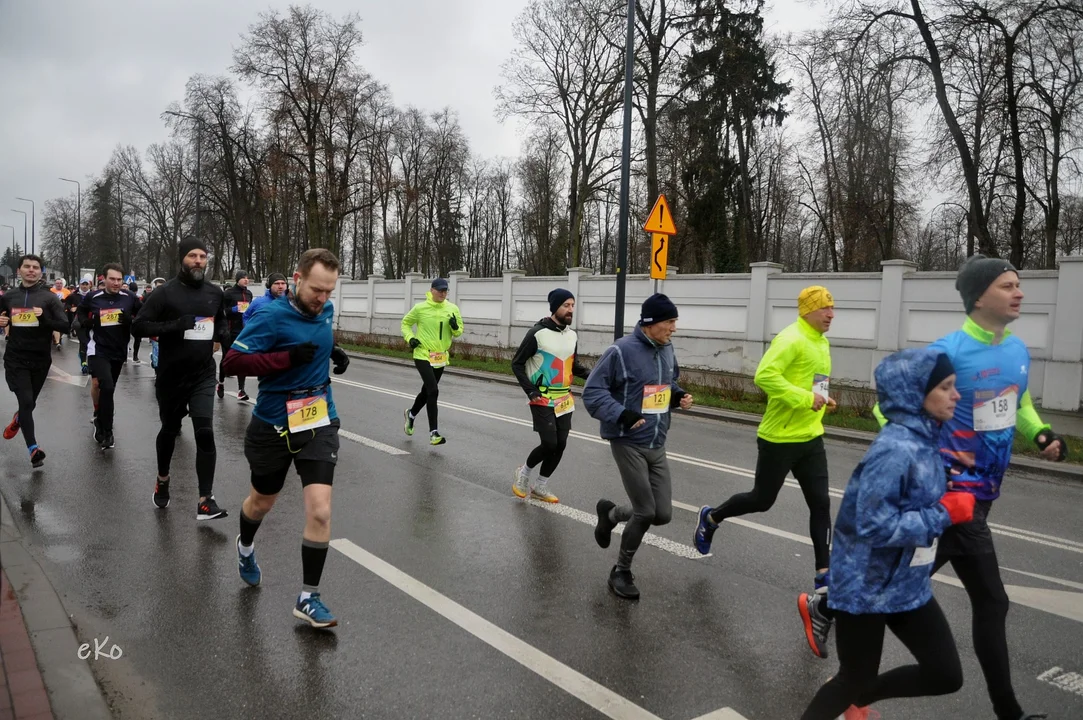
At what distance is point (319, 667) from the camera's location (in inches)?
151

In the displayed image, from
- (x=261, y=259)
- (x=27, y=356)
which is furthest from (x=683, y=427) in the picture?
(x=261, y=259)

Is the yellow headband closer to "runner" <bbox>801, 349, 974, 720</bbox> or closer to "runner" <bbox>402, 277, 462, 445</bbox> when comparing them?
"runner" <bbox>801, 349, 974, 720</bbox>

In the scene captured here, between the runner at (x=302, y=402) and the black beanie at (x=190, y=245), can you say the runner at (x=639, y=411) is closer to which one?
the runner at (x=302, y=402)

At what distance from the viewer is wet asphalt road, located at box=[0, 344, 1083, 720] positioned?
3.61 m

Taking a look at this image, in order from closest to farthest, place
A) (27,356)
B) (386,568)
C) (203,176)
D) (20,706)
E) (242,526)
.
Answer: (20,706), (242,526), (386,568), (27,356), (203,176)

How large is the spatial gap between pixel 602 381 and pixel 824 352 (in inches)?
56.0

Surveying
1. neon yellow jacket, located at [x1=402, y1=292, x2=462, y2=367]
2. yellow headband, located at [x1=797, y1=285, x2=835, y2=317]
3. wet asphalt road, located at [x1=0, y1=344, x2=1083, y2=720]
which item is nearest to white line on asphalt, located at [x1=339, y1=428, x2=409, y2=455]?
wet asphalt road, located at [x1=0, y1=344, x2=1083, y2=720]


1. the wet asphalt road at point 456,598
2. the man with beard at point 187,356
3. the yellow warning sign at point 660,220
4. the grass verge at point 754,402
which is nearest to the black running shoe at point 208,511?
the man with beard at point 187,356

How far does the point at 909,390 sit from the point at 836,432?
9705 mm

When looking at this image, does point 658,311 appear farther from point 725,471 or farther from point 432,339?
point 432,339

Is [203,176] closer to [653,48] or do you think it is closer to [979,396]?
[653,48]

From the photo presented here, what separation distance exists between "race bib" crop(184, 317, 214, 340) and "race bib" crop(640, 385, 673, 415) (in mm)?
3662

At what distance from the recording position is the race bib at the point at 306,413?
4.38m

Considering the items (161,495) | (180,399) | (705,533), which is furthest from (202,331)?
(705,533)
